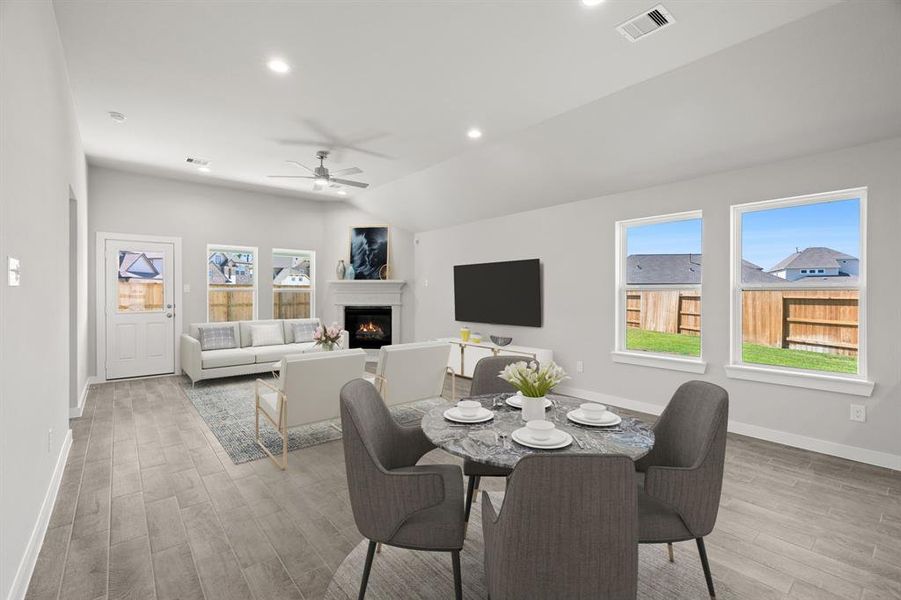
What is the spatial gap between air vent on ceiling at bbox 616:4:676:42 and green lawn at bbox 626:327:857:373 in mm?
3052

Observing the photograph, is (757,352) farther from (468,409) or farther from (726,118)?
(468,409)

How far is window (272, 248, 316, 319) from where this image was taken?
8.02 metres

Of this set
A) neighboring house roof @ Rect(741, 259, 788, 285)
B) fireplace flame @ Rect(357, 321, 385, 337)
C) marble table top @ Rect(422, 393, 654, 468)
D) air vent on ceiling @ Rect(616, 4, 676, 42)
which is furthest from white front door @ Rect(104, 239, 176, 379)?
neighboring house roof @ Rect(741, 259, 788, 285)

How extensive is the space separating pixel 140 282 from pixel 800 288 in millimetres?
8331

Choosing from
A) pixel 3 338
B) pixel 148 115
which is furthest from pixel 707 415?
pixel 148 115

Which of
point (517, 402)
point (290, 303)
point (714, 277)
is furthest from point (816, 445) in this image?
point (290, 303)

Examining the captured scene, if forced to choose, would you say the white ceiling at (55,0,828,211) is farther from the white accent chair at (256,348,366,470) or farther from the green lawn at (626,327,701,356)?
the white accent chair at (256,348,366,470)

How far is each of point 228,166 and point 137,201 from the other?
5.72ft

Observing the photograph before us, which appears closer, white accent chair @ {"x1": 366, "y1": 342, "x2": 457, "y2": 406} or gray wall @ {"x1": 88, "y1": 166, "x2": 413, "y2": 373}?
white accent chair @ {"x1": 366, "y1": 342, "x2": 457, "y2": 406}

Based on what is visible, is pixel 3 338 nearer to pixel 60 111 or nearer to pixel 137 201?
pixel 60 111

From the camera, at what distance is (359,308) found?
8281 mm

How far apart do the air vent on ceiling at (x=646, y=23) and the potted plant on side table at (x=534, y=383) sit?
2.20 meters

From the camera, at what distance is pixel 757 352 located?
413cm

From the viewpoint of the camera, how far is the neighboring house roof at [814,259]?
12.1 ft
